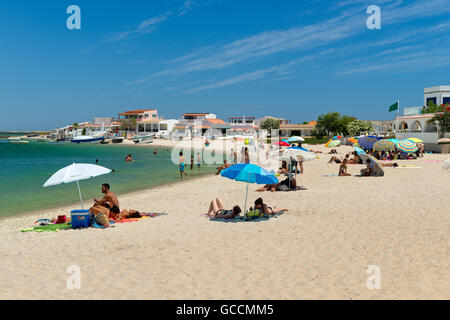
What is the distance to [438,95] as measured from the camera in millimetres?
53719

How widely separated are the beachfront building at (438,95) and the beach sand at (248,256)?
165 ft

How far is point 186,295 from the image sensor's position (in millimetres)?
5062

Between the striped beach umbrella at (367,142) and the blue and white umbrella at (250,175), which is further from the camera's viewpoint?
the striped beach umbrella at (367,142)

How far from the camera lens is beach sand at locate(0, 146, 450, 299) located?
17.1ft

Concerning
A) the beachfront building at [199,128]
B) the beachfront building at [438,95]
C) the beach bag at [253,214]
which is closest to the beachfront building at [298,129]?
the beachfront building at [199,128]

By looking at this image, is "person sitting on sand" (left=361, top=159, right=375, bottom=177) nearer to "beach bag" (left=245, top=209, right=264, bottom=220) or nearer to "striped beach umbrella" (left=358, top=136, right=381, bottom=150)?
→ "beach bag" (left=245, top=209, right=264, bottom=220)

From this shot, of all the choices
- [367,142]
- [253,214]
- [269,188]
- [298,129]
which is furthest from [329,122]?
[253,214]

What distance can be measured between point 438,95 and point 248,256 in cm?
5775

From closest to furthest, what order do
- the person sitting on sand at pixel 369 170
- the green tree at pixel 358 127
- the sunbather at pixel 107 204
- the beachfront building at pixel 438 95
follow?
the sunbather at pixel 107 204, the person sitting on sand at pixel 369 170, the beachfront building at pixel 438 95, the green tree at pixel 358 127

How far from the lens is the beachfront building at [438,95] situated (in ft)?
175

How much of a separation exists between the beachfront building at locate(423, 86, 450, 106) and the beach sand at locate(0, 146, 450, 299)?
50380mm
